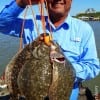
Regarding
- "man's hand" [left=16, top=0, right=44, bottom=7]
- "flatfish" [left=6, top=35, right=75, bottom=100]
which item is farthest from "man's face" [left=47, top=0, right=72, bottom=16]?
Answer: "flatfish" [left=6, top=35, right=75, bottom=100]

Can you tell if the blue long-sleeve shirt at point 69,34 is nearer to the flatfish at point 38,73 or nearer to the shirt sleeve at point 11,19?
the shirt sleeve at point 11,19

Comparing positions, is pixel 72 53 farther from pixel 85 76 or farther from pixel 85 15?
pixel 85 15

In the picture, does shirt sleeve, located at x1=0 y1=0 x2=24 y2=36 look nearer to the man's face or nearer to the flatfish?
the man's face

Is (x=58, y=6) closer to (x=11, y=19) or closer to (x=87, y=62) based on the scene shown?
(x=11, y=19)

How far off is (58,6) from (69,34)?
1.37 ft

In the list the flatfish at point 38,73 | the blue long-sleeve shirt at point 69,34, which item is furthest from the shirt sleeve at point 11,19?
the flatfish at point 38,73

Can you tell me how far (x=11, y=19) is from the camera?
16.1 ft

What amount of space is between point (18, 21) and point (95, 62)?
112cm

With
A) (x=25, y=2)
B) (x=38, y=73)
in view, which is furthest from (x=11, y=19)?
(x=38, y=73)

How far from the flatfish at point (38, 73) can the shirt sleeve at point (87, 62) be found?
736 millimetres

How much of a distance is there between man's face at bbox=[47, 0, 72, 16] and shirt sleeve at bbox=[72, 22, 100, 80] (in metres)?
0.37

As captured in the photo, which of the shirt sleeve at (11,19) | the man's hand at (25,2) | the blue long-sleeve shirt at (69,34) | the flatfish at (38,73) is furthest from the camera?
the shirt sleeve at (11,19)

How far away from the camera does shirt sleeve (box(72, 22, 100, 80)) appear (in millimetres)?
4395

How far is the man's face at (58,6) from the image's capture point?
4680mm
